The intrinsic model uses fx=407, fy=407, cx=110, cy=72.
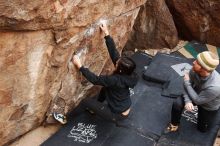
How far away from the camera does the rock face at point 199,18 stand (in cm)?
816

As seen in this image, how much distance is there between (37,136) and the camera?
5430 mm

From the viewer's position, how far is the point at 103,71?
6293 mm

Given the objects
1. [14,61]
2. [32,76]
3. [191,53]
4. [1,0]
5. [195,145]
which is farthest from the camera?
[191,53]

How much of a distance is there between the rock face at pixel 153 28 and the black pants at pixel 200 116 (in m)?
2.75

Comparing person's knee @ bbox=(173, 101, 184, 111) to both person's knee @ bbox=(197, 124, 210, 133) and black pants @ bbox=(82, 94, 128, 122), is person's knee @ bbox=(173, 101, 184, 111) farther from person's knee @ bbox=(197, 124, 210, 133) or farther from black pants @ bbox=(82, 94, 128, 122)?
black pants @ bbox=(82, 94, 128, 122)

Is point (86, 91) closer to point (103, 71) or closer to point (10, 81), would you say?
point (103, 71)

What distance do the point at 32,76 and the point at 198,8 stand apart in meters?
4.50

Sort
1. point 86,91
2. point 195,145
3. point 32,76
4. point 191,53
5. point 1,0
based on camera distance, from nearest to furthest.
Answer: point 1,0, point 32,76, point 195,145, point 86,91, point 191,53

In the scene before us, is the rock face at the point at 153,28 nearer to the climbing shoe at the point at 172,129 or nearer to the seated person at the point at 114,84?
the seated person at the point at 114,84

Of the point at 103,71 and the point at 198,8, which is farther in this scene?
the point at 198,8

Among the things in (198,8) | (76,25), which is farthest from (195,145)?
(198,8)

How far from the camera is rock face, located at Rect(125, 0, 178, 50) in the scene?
7.93 m

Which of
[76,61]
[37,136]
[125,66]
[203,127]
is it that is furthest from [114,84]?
[203,127]

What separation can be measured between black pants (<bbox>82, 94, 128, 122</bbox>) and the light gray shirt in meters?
1.05
